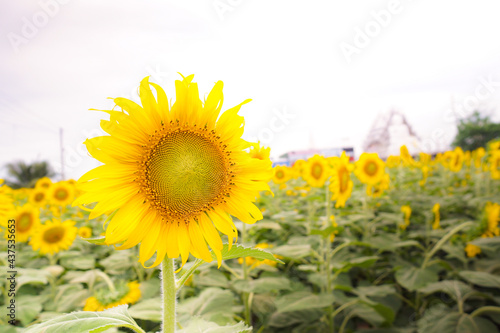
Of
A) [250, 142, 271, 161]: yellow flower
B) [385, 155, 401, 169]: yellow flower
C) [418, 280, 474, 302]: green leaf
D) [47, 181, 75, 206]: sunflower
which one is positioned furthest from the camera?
[385, 155, 401, 169]: yellow flower

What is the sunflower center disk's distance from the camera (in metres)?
0.98

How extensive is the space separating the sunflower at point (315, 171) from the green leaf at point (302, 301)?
1421mm

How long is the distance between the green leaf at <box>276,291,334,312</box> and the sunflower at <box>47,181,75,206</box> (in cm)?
369

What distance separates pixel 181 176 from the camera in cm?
98

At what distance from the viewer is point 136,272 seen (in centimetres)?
329

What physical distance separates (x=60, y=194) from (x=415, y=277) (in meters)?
4.59

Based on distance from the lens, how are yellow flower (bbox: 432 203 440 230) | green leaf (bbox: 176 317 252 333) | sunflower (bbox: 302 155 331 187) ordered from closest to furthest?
green leaf (bbox: 176 317 252 333) → sunflower (bbox: 302 155 331 187) → yellow flower (bbox: 432 203 440 230)

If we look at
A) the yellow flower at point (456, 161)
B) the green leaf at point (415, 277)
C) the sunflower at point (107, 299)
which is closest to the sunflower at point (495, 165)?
the yellow flower at point (456, 161)

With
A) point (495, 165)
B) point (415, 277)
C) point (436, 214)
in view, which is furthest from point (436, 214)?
point (495, 165)

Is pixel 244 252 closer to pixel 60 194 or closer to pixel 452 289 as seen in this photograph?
pixel 452 289

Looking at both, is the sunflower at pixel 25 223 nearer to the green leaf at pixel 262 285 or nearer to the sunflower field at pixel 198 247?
the sunflower field at pixel 198 247

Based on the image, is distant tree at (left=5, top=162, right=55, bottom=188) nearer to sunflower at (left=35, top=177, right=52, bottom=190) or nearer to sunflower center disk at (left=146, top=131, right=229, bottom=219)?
sunflower at (left=35, top=177, right=52, bottom=190)

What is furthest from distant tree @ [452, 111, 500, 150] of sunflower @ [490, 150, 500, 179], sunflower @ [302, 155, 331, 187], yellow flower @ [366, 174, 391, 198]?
sunflower @ [302, 155, 331, 187]

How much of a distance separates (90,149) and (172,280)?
47cm
